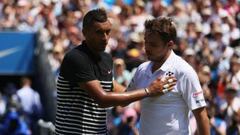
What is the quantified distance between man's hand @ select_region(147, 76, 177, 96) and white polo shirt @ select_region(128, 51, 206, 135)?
5cm

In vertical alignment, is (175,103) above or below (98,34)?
below

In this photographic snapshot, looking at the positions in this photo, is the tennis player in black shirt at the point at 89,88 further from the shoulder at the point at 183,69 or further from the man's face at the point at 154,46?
the man's face at the point at 154,46

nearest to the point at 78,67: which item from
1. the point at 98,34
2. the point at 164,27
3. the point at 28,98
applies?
the point at 98,34

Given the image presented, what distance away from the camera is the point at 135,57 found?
551 inches

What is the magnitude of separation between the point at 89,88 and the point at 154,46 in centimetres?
57

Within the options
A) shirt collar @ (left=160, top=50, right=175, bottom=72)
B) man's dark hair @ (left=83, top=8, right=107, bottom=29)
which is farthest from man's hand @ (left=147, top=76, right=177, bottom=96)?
man's dark hair @ (left=83, top=8, right=107, bottom=29)

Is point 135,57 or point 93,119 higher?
point 93,119

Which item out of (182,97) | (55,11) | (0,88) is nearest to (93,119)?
(182,97)

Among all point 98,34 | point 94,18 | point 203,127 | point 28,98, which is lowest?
point 28,98

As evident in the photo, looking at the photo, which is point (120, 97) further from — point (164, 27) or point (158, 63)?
point (164, 27)

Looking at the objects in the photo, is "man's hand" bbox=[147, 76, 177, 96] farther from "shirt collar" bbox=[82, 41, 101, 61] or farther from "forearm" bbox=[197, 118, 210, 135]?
"shirt collar" bbox=[82, 41, 101, 61]

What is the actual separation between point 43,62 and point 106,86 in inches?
325

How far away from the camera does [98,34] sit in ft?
19.4

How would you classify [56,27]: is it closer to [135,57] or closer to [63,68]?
[135,57]
